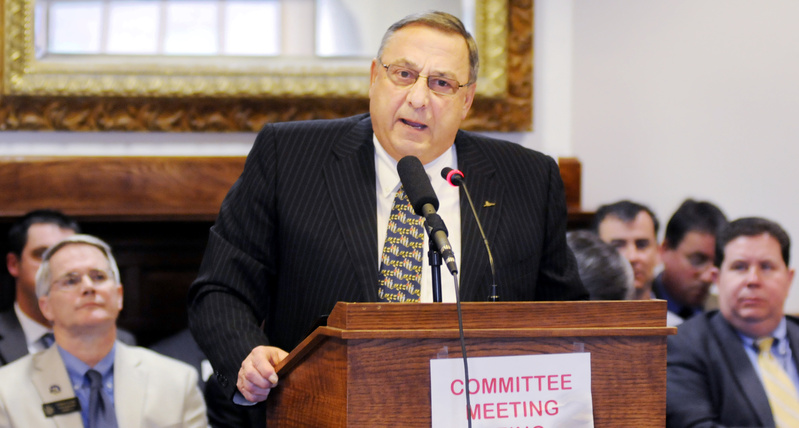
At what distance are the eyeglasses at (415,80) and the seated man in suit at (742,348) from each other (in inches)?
56.5

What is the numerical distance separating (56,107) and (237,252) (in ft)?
7.01

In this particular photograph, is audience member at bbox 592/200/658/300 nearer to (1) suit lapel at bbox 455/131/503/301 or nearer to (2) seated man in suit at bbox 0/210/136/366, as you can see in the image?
(1) suit lapel at bbox 455/131/503/301

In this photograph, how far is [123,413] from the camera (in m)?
3.03

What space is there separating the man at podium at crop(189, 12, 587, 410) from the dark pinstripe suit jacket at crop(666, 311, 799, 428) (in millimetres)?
931

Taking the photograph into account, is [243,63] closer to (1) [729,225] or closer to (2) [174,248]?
(2) [174,248]

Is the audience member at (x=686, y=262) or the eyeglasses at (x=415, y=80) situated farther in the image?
the audience member at (x=686, y=262)

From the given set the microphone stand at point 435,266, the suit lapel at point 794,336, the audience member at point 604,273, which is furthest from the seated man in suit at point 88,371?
the suit lapel at point 794,336

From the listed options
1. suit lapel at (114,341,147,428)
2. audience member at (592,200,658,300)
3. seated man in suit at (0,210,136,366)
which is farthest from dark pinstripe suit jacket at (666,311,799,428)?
seated man in suit at (0,210,136,366)

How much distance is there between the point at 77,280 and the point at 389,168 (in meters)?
1.68

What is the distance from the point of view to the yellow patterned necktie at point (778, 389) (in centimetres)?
292

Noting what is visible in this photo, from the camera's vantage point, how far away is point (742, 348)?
3.01 metres

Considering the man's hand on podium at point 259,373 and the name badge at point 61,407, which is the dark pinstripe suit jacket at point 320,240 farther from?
the name badge at point 61,407

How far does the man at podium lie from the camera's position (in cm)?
192

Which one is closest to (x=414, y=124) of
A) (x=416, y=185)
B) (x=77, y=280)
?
(x=416, y=185)
